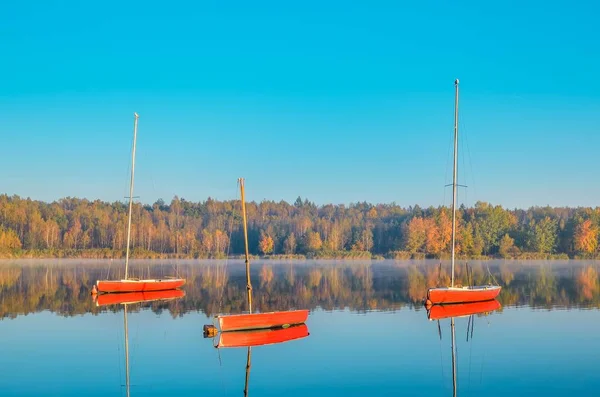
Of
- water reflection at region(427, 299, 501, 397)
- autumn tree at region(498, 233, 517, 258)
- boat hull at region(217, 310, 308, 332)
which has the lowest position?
water reflection at region(427, 299, 501, 397)

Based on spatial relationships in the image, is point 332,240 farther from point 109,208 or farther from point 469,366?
Result: point 469,366

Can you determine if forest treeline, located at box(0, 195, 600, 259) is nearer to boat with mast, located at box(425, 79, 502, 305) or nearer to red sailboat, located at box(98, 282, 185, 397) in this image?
red sailboat, located at box(98, 282, 185, 397)

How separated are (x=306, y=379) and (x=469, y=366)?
22.7 ft

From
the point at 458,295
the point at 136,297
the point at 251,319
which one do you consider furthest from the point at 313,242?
the point at 251,319

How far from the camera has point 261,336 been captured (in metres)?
33.1

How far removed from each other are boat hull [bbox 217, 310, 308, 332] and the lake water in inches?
48.2

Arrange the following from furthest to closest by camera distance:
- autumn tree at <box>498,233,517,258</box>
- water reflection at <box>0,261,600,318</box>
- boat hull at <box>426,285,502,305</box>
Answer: autumn tree at <box>498,233,517,258</box>
water reflection at <box>0,261,600,318</box>
boat hull at <box>426,285,502,305</box>

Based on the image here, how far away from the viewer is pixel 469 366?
2736cm

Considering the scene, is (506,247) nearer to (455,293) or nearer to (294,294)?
(294,294)

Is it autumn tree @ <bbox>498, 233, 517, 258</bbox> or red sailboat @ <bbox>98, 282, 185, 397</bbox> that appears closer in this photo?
red sailboat @ <bbox>98, 282, 185, 397</bbox>

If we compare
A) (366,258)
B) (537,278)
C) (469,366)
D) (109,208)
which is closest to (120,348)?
(469,366)

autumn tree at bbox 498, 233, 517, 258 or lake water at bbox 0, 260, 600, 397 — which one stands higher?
autumn tree at bbox 498, 233, 517, 258

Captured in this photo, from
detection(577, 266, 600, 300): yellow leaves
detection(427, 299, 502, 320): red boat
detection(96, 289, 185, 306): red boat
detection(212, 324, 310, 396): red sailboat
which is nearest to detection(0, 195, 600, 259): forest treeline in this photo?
detection(577, 266, 600, 300): yellow leaves

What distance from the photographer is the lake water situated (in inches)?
946
